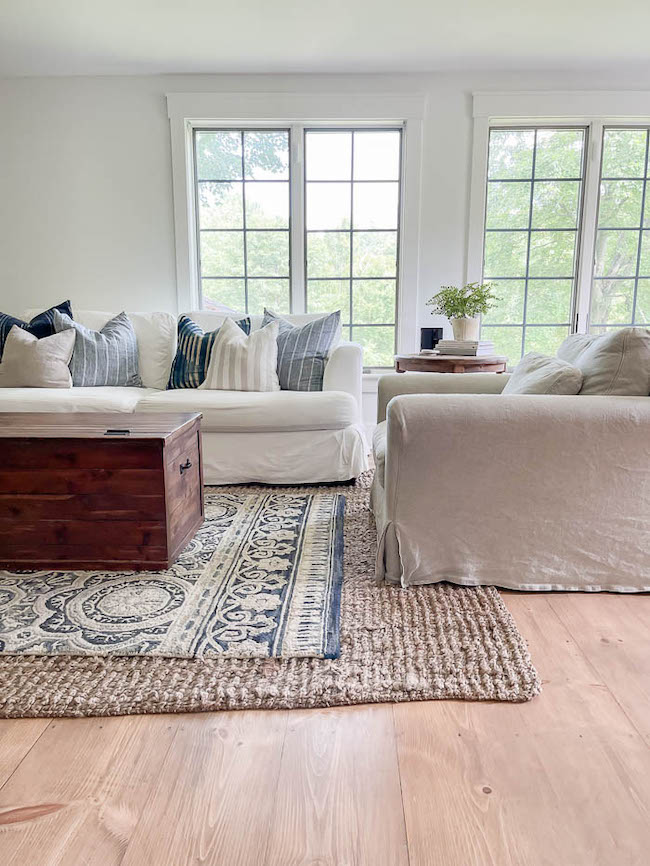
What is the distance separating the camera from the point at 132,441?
190 cm

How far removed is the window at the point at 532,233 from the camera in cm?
398

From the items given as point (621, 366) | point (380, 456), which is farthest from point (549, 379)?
point (380, 456)

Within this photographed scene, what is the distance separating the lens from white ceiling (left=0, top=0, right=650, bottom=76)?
119 inches

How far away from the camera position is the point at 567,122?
3.91 meters

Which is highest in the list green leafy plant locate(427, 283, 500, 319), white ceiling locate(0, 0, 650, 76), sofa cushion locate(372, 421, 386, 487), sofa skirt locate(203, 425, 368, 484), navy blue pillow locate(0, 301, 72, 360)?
white ceiling locate(0, 0, 650, 76)

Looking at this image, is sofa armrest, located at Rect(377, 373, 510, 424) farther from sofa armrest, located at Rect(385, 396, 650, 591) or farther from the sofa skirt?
sofa armrest, located at Rect(385, 396, 650, 591)

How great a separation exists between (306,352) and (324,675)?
2113 millimetres

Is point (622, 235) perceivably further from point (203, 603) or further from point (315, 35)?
point (203, 603)

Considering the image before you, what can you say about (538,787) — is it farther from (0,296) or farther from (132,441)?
(0,296)

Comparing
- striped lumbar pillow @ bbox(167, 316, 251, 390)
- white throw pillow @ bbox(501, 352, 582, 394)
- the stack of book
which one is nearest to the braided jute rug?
white throw pillow @ bbox(501, 352, 582, 394)

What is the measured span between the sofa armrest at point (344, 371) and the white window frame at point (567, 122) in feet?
4.43

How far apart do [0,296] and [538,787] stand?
4355 millimetres

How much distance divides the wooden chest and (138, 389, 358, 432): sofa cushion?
2.97 ft

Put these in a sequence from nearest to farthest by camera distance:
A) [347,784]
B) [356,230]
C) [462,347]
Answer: [347,784], [462,347], [356,230]
